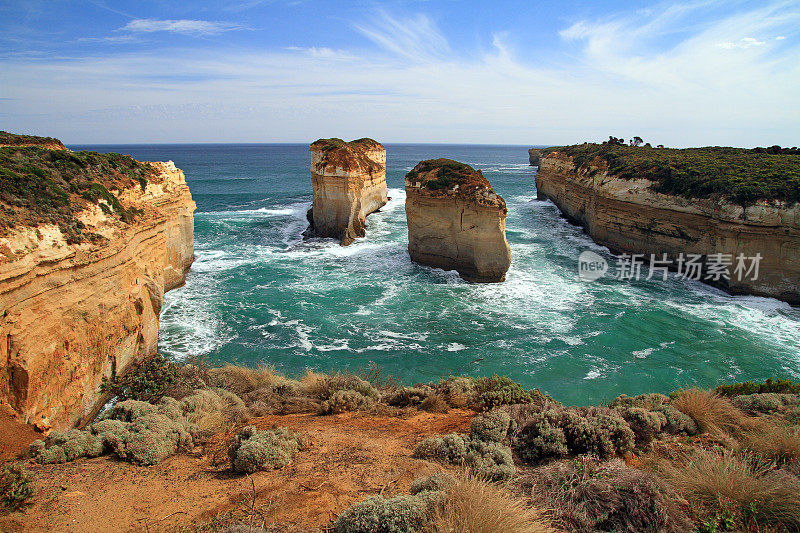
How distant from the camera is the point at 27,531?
4.26m

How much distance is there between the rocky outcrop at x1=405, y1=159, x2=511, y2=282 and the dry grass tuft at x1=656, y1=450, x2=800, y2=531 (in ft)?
50.7

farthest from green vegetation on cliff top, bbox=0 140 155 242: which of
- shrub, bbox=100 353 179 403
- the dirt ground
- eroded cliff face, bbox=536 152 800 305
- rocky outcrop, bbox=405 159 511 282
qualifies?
eroded cliff face, bbox=536 152 800 305

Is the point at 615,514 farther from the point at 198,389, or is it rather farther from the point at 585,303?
the point at 585,303

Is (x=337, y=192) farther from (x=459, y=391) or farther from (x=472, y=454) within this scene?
(x=472, y=454)

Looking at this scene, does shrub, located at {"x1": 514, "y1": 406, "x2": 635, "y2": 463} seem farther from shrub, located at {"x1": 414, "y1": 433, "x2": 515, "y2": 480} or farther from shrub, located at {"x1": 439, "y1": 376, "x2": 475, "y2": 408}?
shrub, located at {"x1": 439, "y1": 376, "x2": 475, "y2": 408}

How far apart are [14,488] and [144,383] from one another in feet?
17.9

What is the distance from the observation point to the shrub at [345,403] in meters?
8.28

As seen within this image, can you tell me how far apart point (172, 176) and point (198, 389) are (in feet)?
41.9

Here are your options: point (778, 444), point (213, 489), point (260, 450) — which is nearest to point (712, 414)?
point (778, 444)

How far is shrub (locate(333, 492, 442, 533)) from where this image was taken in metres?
3.76

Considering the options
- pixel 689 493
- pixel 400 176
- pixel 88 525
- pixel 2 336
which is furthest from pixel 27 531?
pixel 400 176

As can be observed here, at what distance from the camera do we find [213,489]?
5.13 meters

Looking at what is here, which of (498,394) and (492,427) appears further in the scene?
(498,394)

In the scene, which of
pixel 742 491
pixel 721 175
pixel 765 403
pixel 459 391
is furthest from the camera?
pixel 721 175
